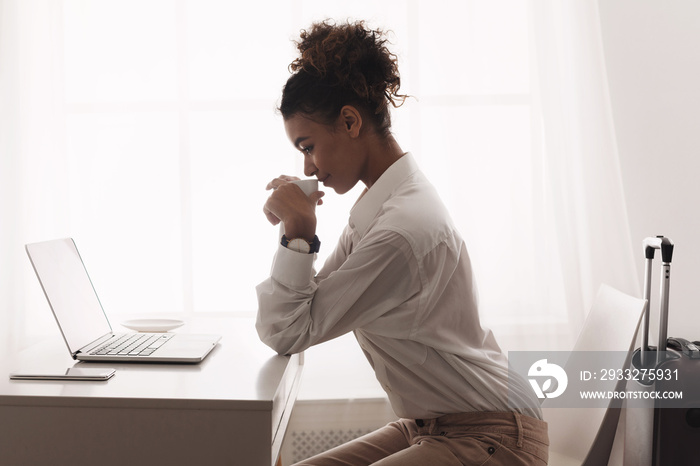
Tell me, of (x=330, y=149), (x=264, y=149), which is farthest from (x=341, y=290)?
(x=264, y=149)

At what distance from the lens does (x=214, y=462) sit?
0.95m

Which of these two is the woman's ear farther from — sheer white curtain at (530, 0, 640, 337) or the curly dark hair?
sheer white curtain at (530, 0, 640, 337)

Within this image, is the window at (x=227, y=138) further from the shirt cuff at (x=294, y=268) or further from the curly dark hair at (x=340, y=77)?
the shirt cuff at (x=294, y=268)

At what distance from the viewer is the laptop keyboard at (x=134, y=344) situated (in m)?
1.24

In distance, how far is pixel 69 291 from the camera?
1275 mm

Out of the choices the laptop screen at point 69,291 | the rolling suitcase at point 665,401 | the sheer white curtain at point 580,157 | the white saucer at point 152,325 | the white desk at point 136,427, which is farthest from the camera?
the sheer white curtain at point 580,157

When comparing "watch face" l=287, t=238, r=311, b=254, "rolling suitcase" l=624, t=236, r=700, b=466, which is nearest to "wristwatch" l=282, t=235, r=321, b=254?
"watch face" l=287, t=238, r=311, b=254

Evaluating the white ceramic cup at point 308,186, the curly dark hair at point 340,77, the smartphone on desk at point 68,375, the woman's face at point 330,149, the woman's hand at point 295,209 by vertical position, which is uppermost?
the curly dark hair at point 340,77

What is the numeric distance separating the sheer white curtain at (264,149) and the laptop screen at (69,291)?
0.98 m

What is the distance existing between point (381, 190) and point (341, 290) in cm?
24

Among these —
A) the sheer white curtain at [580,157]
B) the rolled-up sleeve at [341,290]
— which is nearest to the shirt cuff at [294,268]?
the rolled-up sleeve at [341,290]

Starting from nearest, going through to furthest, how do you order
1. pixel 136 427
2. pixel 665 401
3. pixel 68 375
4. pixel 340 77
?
pixel 136 427 < pixel 68 375 < pixel 340 77 < pixel 665 401

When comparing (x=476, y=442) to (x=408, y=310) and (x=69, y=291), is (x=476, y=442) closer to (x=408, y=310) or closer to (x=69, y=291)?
(x=408, y=310)

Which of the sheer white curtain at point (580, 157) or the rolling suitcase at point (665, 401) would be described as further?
the sheer white curtain at point (580, 157)
